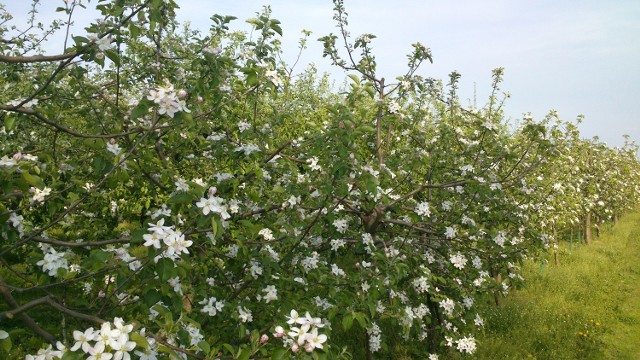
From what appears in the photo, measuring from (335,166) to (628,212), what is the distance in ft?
77.9

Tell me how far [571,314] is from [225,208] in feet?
26.8

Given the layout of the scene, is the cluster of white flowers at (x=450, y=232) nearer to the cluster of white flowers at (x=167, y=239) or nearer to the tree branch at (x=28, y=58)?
the cluster of white flowers at (x=167, y=239)

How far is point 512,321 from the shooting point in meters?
7.68

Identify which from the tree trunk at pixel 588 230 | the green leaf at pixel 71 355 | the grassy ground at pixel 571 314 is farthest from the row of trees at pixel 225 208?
the tree trunk at pixel 588 230

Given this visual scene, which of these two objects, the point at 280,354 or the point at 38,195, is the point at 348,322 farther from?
the point at 38,195

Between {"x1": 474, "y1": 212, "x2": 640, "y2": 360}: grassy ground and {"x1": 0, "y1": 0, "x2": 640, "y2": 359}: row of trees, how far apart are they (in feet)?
5.17

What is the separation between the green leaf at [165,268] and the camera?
218cm

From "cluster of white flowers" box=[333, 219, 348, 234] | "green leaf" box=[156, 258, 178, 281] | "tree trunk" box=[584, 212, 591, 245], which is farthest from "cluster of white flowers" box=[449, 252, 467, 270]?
"tree trunk" box=[584, 212, 591, 245]

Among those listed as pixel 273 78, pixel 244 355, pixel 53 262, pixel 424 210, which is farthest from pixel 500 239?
pixel 53 262

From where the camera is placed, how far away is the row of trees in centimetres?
248

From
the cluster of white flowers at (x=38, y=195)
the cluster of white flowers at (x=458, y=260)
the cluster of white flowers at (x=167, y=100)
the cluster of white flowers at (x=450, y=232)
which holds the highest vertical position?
the cluster of white flowers at (x=167, y=100)

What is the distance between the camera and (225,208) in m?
2.34

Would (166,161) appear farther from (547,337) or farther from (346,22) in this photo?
(547,337)

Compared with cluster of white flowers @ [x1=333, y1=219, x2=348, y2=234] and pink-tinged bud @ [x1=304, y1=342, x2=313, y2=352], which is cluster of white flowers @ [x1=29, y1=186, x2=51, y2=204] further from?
cluster of white flowers @ [x1=333, y1=219, x2=348, y2=234]
